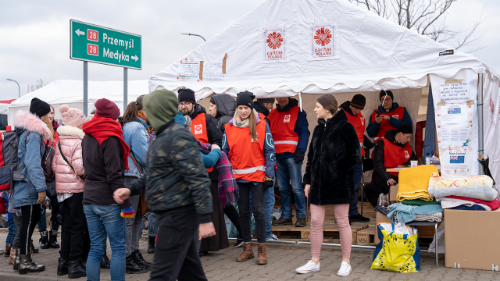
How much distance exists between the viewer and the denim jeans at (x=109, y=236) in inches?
158

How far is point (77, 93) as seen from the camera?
1570 cm

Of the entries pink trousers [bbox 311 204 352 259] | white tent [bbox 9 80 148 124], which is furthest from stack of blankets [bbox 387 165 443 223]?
white tent [bbox 9 80 148 124]

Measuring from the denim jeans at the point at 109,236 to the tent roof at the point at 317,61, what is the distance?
3.07 metres

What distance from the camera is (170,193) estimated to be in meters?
2.95

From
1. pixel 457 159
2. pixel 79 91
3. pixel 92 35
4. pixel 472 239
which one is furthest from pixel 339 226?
pixel 79 91

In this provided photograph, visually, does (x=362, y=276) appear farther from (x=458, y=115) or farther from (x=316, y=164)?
(x=458, y=115)

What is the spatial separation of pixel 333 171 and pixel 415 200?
1.30 metres

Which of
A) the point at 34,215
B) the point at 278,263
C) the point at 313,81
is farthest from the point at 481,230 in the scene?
the point at 34,215

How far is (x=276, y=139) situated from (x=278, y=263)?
218 centimetres

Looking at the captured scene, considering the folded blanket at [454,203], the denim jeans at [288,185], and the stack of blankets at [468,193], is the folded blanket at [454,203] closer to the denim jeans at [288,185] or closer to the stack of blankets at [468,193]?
the stack of blankets at [468,193]

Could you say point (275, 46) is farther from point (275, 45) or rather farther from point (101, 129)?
point (101, 129)

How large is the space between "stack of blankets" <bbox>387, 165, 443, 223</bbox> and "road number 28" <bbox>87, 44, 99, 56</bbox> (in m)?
5.17

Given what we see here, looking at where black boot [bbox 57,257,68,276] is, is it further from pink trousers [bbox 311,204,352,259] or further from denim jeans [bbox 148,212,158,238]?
pink trousers [bbox 311,204,352,259]

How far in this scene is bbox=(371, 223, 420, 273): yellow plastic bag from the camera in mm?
4973
